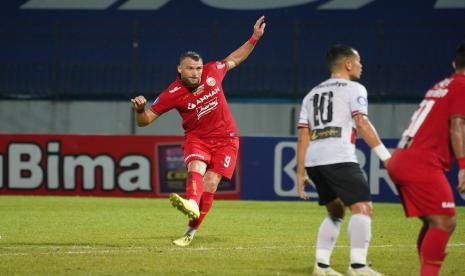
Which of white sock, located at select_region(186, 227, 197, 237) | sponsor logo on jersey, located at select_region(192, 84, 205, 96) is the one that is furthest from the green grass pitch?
sponsor logo on jersey, located at select_region(192, 84, 205, 96)

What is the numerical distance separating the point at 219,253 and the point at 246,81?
36.2ft

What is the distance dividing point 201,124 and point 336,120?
331 centimetres

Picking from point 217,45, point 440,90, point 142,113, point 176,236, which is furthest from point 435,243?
point 217,45

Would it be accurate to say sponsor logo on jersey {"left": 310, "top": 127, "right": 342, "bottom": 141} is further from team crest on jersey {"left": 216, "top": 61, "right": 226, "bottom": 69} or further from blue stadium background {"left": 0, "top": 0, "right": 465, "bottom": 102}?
blue stadium background {"left": 0, "top": 0, "right": 465, "bottom": 102}

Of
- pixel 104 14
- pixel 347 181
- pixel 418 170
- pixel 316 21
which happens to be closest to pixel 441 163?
pixel 418 170

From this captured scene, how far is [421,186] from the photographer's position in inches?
269

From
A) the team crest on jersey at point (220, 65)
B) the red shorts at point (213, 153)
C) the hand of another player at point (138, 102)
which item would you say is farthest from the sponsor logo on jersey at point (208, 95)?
the hand of another player at point (138, 102)

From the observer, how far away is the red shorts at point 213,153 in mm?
10516

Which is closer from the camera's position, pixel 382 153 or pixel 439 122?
pixel 439 122

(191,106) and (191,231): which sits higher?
(191,106)

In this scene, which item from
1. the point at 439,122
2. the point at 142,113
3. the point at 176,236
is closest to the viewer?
the point at 439,122

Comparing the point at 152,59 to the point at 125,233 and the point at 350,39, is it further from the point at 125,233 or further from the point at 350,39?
the point at 125,233

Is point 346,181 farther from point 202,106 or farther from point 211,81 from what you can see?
point 211,81

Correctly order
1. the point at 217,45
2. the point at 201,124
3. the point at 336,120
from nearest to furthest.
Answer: the point at 336,120 → the point at 201,124 → the point at 217,45
